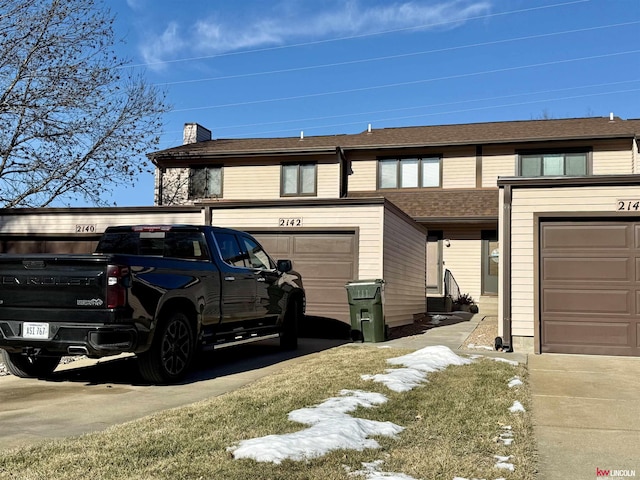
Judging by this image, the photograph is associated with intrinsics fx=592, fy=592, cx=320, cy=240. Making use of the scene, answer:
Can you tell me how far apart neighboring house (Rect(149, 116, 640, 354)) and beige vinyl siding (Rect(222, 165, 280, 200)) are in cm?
4

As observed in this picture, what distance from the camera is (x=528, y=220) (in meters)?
10.8

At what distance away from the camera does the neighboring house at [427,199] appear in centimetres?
1065

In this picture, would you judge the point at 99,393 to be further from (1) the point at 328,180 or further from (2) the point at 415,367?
(1) the point at 328,180

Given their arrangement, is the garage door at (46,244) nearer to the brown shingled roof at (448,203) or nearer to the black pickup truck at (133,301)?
the black pickup truck at (133,301)

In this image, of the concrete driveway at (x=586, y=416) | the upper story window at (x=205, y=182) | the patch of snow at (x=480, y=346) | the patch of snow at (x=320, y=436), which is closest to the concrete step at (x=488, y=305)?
the patch of snow at (x=480, y=346)

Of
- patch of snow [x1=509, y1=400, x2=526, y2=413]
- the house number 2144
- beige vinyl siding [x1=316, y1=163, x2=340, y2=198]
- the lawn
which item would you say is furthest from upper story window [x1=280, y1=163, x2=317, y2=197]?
patch of snow [x1=509, y1=400, x2=526, y2=413]

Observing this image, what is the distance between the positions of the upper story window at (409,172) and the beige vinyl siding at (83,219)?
948cm

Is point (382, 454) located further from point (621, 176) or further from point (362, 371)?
point (621, 176)

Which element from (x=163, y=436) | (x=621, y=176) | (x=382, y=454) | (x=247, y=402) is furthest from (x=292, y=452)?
(x=621, y=176)

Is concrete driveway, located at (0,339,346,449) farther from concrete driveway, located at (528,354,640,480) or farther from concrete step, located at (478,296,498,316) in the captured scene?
concrete step, located at (478,296,498,316)

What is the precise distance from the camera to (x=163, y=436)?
468cm

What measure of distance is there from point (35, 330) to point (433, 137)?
17857 mm

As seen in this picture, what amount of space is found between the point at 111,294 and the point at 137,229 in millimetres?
2474

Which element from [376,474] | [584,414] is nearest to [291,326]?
[584,414]
